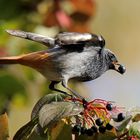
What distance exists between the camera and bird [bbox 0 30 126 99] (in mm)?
2877

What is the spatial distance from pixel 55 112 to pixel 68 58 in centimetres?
58

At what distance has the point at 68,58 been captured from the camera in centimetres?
297

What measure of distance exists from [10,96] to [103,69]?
1.30m

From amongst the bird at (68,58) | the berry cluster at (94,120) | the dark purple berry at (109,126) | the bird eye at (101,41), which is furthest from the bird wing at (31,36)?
the dark purple berry at (109,126)

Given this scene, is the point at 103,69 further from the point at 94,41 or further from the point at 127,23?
the point at 127,23

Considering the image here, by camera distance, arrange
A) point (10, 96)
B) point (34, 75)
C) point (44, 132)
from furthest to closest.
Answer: point (34, 75) → point (10, 96) → point (44, 132)

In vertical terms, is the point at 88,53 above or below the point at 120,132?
above

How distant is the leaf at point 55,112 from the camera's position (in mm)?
2391

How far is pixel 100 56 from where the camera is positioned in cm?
303

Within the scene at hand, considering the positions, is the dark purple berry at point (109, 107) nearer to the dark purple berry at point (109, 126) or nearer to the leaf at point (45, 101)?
the dark purple berry at point (109, 126)

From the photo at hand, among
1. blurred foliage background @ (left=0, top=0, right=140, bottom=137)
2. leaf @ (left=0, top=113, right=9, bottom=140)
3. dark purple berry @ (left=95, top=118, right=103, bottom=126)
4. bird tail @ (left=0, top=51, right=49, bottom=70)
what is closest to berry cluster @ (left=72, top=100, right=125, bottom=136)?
dark purple berry @ (left=95, top=118, right=103, bottom=126)

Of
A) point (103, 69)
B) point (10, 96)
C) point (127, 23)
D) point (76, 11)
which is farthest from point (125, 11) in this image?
point (103, 69)

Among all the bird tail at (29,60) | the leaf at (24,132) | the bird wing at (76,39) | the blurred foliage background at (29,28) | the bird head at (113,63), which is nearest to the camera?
the leaf at (24,132)

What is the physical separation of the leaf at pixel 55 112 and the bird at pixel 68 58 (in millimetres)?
389
